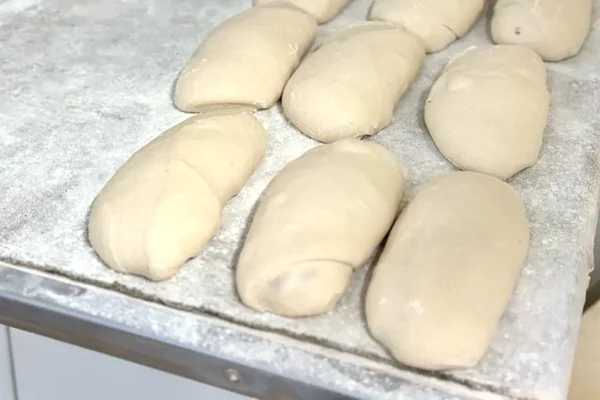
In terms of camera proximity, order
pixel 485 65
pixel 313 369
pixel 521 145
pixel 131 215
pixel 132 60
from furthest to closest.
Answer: pixel 132 60 → pixel 485 65 → pixel 521 145 → pixel 131 215 → pixel 313 369

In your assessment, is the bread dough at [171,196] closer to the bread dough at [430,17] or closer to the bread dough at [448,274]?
the bread dough at [448,274]

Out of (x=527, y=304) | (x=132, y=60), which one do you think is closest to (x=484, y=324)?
(x=527, y=304)

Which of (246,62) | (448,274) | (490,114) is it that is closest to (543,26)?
(490,114)

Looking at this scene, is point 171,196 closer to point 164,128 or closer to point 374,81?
point 164,128

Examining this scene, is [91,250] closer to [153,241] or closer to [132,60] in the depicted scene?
[153,241]

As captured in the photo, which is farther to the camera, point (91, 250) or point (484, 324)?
point (91, 250)

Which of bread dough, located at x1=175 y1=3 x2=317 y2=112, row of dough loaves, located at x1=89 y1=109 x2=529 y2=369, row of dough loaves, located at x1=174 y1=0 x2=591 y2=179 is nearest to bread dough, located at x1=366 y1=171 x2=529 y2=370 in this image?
row of dough loaves, located at x1=89 y1=109 x2=529 y2=369
